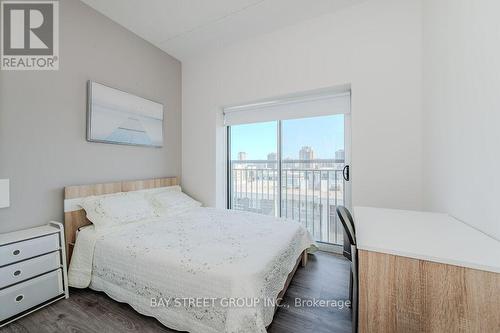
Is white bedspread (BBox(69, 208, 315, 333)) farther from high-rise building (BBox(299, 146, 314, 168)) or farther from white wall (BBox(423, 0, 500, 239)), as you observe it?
white wall (BBox(423, 0, 500, 239))

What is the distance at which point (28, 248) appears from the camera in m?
1.55

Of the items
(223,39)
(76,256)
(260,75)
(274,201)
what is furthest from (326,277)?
(223,39)

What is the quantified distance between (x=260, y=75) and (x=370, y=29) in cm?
133

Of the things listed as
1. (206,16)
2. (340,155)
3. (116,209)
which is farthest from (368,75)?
(116,209)

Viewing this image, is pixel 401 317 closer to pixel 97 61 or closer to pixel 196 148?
pixel 196 148

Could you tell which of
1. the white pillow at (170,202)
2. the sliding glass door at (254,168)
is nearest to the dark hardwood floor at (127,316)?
the white pillow at (170,202)

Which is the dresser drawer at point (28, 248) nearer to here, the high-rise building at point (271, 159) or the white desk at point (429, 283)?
the white desk at point (429, 283)

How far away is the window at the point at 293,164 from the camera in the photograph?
8.80 feet

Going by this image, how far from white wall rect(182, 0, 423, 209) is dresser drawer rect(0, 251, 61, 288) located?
2637 mm

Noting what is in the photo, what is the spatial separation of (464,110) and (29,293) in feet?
10.7

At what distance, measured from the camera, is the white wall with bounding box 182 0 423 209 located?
6.57 ft

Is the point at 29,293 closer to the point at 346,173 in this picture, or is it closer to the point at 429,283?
the point at 429,283

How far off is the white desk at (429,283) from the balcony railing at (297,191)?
1.80m

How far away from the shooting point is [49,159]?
1918mm
